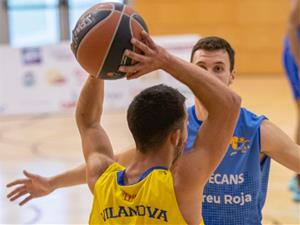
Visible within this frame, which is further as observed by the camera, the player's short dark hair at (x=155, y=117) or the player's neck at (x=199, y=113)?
the player's neck at (x=199, y=113)

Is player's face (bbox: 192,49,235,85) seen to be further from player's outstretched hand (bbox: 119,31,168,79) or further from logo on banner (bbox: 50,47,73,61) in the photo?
logo on banner (bbox: 50,47,73,61)

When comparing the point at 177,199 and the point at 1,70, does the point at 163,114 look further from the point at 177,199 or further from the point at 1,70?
the point at 1,70

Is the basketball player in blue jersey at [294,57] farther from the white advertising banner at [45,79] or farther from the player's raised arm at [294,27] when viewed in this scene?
the white advertising banner at [45,79]

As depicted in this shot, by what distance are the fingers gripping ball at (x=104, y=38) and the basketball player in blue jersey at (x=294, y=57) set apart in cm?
296

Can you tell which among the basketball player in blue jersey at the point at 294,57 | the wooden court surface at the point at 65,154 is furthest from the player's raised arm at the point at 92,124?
the basketball player in blue jersey at the point at 294,57

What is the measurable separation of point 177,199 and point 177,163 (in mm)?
126

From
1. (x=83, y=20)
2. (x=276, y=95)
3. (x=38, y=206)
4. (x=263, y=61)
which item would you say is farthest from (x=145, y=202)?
(x=263, y=61)

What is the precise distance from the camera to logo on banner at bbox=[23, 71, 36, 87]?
9828mm

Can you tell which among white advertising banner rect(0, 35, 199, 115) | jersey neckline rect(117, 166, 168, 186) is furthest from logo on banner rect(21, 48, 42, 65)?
jersey neckline rect(117, 166, 168, 186)

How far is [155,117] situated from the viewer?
1.90 m

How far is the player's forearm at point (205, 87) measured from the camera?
1.84m

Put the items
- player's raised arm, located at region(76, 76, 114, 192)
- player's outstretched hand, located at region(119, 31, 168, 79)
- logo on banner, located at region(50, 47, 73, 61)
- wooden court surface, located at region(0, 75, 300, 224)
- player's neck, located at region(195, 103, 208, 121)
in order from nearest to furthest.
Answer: player's outstretched hand, located at region(119, 31, 168, 79), player's raised arm, located at region(76, 76, 114, 192), player's neck, located at region(195, 103, 208, 121), wooden court surface, located at region(0, 75, 300, 224), logo on banner, located at region(50, 47, 73, 61)

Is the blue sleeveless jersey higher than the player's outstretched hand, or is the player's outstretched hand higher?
the player's outstretched hand

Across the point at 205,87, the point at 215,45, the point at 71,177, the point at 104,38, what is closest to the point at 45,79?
the point at 71,177
